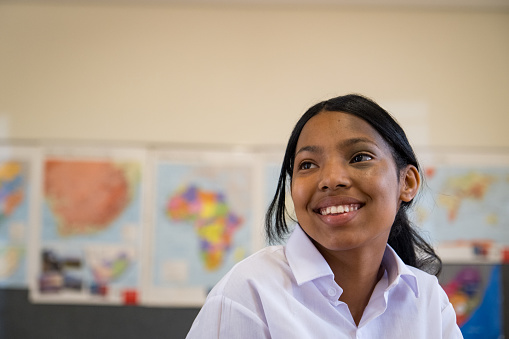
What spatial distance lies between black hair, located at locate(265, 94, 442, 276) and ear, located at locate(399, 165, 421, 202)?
0.05 ft

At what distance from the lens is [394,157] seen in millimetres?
1120

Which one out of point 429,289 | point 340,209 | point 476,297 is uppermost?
point 340,209

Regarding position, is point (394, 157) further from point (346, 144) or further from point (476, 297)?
point (476, 297)

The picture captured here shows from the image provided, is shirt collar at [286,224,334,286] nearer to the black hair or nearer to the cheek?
the cheek

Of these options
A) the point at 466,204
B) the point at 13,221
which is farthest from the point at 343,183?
the point at 13,221

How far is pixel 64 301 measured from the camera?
271cm

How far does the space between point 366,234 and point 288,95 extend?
1.86 meters

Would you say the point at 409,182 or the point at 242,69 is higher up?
the point at 242,69

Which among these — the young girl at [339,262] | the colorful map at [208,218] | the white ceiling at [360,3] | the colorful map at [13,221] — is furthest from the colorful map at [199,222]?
the young girl at [339,262]

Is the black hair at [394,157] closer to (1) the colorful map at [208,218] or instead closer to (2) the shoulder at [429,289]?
(2) the shoulder at [429,289]

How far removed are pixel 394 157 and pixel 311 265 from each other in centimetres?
33

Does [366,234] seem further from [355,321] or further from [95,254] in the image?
[95,254]

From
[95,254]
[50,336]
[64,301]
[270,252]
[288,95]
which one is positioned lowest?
[50,336]

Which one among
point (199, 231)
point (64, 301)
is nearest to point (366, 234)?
point (199, 231)
